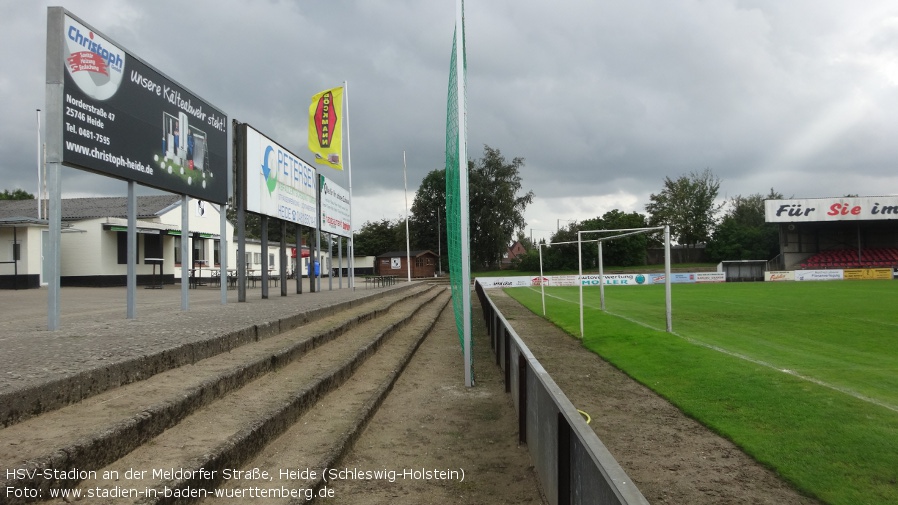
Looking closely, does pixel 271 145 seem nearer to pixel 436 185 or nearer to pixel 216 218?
pixel 216 218

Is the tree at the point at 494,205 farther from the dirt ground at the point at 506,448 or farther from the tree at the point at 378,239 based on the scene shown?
the dirt ground at the point at 506,448

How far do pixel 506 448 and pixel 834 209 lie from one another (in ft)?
170

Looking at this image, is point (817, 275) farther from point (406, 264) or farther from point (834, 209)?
point (406, 264)

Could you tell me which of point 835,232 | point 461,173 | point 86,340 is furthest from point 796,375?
point 835,232

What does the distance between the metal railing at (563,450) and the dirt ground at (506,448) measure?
32 centimetres

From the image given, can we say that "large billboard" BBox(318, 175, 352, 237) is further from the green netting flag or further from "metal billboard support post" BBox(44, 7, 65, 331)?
"metal billboard support post" BBox(44, 7, 65, 331)

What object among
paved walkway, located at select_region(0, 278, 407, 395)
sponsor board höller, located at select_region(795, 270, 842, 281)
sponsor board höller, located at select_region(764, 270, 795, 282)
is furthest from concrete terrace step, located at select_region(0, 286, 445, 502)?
sponsor board höller, located at select_region(795, 270, 842, 281)

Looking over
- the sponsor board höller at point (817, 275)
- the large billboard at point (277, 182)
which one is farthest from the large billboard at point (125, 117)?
the sponsor board höller at point (817, 275)

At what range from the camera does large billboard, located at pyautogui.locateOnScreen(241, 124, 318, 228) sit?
505 inches

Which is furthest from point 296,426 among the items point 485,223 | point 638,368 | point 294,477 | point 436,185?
point 436,185

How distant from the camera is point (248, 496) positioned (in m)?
3.15

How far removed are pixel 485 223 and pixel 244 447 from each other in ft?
209

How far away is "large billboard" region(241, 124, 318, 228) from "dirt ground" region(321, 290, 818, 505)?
279 inches

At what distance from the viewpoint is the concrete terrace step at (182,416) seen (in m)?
2.79
